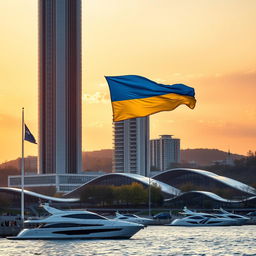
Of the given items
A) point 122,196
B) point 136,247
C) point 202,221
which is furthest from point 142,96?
point 122,196

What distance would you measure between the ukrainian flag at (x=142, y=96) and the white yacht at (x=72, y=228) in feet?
118

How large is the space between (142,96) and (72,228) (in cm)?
3682

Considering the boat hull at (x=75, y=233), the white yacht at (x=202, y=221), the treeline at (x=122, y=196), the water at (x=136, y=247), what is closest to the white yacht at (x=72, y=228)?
the boat hull at (x=75, y=233)

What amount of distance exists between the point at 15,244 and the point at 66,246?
5608 millimetres

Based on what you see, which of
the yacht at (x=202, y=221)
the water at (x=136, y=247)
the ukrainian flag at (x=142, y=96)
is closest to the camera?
the ukrainian flag at (x=142, y=96)

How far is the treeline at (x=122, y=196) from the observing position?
601 feet

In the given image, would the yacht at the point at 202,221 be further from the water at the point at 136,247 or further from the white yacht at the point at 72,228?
the white yacht at the point at 72,228

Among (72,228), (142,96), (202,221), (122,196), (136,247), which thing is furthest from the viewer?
(122,196)

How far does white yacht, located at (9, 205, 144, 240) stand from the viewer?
77.4 m

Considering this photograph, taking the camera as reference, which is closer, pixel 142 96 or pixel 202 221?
Result: pixel 142 96

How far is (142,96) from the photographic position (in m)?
43.2

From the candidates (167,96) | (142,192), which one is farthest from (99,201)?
(167,96)

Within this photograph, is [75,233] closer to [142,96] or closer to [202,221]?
[142,96]

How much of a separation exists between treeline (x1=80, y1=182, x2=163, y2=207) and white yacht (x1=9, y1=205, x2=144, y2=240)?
101 metres
